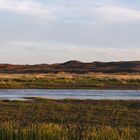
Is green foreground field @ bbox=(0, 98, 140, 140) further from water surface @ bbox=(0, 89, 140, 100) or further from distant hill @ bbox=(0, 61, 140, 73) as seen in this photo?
distant hill @ bbox=(0, 61, 140, 73)

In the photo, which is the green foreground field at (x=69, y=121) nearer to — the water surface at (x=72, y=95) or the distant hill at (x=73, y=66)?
the water surface at (x=72, y=95)

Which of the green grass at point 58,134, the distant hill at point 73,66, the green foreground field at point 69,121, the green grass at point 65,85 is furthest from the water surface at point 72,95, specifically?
the distant hill at point 73,66

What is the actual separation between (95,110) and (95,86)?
29438mm

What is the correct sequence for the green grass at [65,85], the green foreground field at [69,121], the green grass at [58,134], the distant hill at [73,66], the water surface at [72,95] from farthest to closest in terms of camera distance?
1. the distant hill at [73,66]
2. the green grass at [65,85]
3. the water surface at [72,95]
4. the green foreground field at [69,121]
5. the green grass at [58,134]

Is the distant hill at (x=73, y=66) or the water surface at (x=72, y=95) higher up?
the distant hill at (x=73, y=66)

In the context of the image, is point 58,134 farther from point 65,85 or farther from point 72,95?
point 65,85

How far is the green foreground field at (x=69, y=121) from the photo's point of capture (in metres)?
12.4

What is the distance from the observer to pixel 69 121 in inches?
898

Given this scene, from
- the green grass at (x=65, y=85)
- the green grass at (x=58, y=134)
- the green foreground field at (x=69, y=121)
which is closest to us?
the green grass at (x=58, y=134)

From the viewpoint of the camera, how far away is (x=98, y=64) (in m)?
154

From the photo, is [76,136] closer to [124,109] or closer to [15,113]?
[15,113]

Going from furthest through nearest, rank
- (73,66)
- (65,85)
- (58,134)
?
(73,66) < (65,85) < (58,134)

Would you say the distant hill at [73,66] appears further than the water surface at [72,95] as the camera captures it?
Yes

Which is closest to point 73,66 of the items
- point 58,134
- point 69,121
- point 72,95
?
point 72,95
